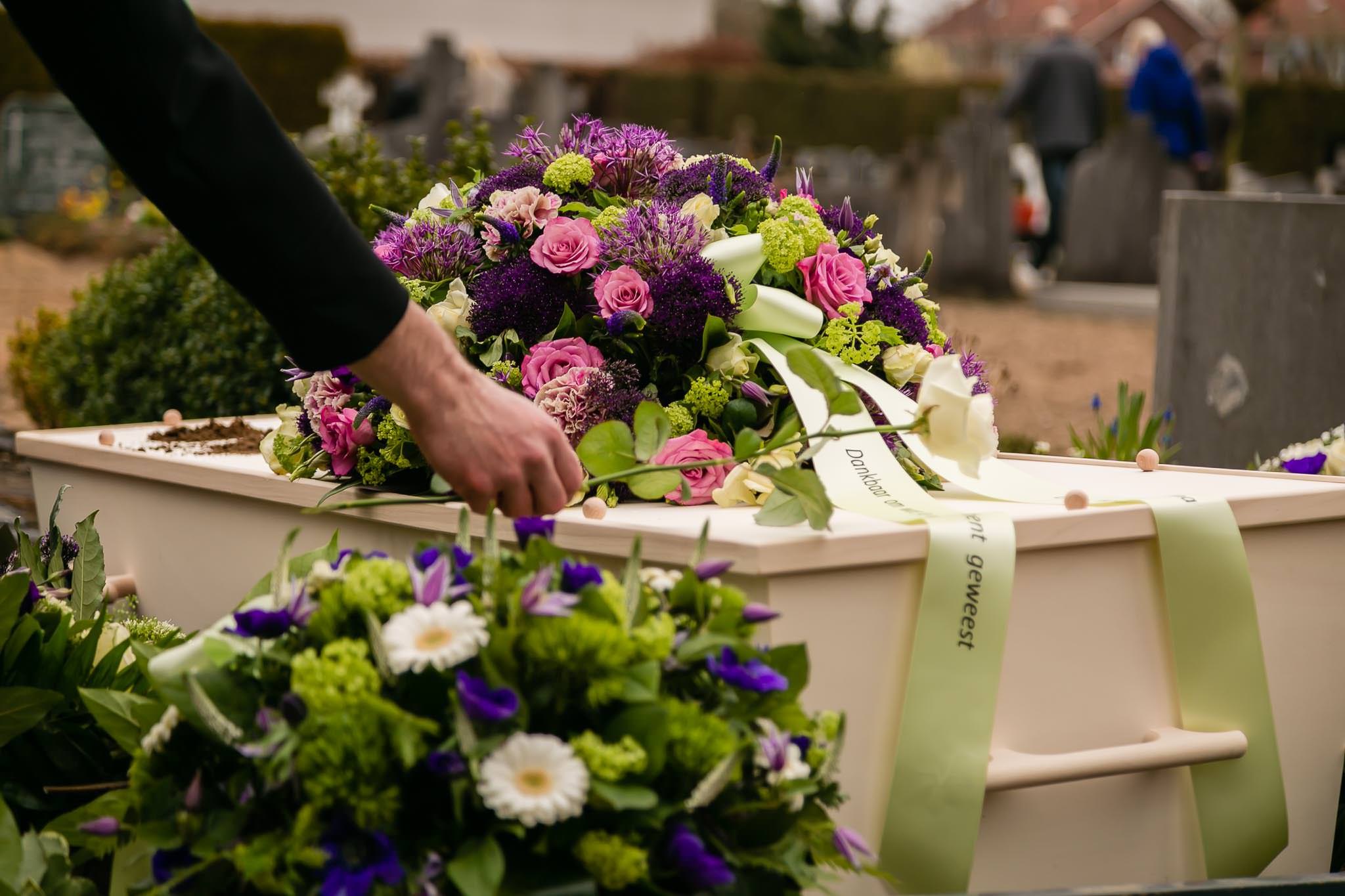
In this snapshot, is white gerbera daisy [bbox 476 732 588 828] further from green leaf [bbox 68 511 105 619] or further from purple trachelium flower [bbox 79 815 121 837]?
green leaf [bbox 68 511 105 619]

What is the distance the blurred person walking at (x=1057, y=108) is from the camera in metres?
11.6

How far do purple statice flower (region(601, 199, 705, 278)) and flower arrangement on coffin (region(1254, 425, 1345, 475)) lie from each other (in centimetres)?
142

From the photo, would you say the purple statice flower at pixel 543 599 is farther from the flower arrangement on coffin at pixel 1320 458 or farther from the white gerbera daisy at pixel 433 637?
the flower arrangement on coffin at pixel 1320 458

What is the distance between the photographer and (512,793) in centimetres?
105

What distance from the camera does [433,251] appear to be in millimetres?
1982

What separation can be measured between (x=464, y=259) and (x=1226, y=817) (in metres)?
1.20

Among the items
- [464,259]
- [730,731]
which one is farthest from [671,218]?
[730,731]

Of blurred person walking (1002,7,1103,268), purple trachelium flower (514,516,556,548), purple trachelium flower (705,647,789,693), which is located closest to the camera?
purple trachelium flower (705,647,789,693)

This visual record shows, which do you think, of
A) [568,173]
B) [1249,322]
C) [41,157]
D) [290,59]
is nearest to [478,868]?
[568,173]

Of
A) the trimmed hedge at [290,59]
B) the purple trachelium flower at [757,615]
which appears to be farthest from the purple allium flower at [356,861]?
the trimmed hedge at [290,59]

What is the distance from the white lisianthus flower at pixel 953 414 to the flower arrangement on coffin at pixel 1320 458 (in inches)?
59.9

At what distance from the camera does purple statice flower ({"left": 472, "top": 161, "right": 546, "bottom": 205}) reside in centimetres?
205

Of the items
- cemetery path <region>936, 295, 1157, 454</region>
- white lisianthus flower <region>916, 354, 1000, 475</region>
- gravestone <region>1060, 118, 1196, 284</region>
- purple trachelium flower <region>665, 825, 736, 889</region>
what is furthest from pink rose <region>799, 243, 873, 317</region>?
gravestone <region>1060, 118, 1196, 284</region>

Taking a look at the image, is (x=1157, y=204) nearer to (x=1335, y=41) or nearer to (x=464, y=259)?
(x=464, y=259)
